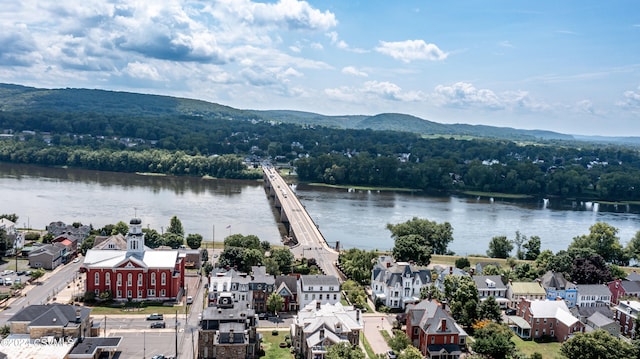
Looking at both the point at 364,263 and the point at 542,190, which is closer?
the point at 364,263

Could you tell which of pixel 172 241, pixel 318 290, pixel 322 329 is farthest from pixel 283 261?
pixel 322 329

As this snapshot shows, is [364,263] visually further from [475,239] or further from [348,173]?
[348,173]

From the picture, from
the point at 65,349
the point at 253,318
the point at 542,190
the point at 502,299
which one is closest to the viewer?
the point at 65,349

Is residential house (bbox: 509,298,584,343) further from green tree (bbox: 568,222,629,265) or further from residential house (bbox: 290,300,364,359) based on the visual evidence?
green tree (bbox: 568,222,629,265)

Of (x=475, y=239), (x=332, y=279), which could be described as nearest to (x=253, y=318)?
(x=332, y=279)

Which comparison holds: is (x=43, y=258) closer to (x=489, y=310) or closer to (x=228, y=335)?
(x=228, y=335)

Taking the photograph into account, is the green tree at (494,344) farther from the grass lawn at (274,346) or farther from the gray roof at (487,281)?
the grass lawn at (274,346)

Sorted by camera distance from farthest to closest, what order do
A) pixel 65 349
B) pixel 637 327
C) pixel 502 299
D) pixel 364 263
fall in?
pixel 364 263, pixel 502 299, pixel 637 327, pixel 65 349
